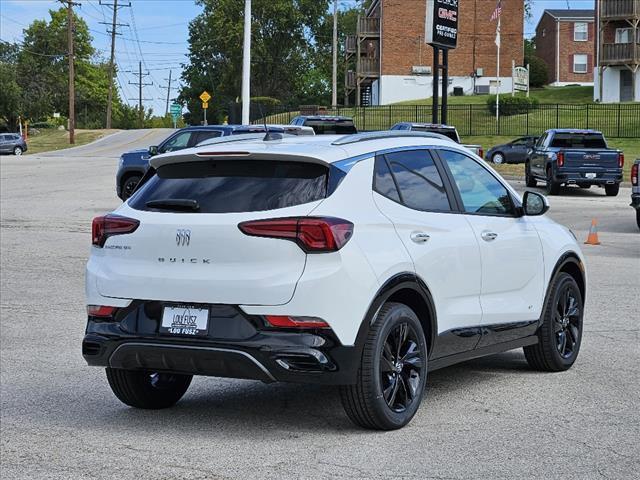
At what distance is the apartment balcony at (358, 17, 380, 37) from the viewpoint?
8488cm

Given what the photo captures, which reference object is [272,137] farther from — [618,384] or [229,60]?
[229,60]

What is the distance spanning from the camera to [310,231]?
6.31 meters

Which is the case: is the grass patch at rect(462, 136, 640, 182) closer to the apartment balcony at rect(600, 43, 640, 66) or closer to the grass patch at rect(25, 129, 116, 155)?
the apartment balcony at rect(600, 43, 640, 66)

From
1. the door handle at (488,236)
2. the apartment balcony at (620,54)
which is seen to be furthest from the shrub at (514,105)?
the door handle at (488,236)

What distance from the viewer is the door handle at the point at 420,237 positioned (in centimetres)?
697

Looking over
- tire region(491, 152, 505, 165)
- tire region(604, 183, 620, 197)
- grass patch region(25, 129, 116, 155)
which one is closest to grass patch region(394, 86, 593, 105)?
tire region(491, 152, 505, 165)

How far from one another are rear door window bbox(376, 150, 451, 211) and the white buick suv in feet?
0.04

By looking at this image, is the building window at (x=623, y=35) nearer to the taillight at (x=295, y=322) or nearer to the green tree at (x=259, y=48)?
the green tree at (x=259, y=48)

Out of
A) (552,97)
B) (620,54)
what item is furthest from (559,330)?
(552,97)

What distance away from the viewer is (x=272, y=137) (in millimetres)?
7301

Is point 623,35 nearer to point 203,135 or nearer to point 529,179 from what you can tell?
point 529,179

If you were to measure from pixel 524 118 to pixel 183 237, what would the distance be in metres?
57.0

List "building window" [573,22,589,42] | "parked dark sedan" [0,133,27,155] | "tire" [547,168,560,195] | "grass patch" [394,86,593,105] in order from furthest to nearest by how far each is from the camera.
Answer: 1. "building window" [573,22,589,42]
2. "grass patch" [394,86,593,105]
3. "parked dark sedan" [0,133,27,155]
4. "tire" [547,168,560,195]

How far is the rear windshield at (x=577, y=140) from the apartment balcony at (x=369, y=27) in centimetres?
5213
